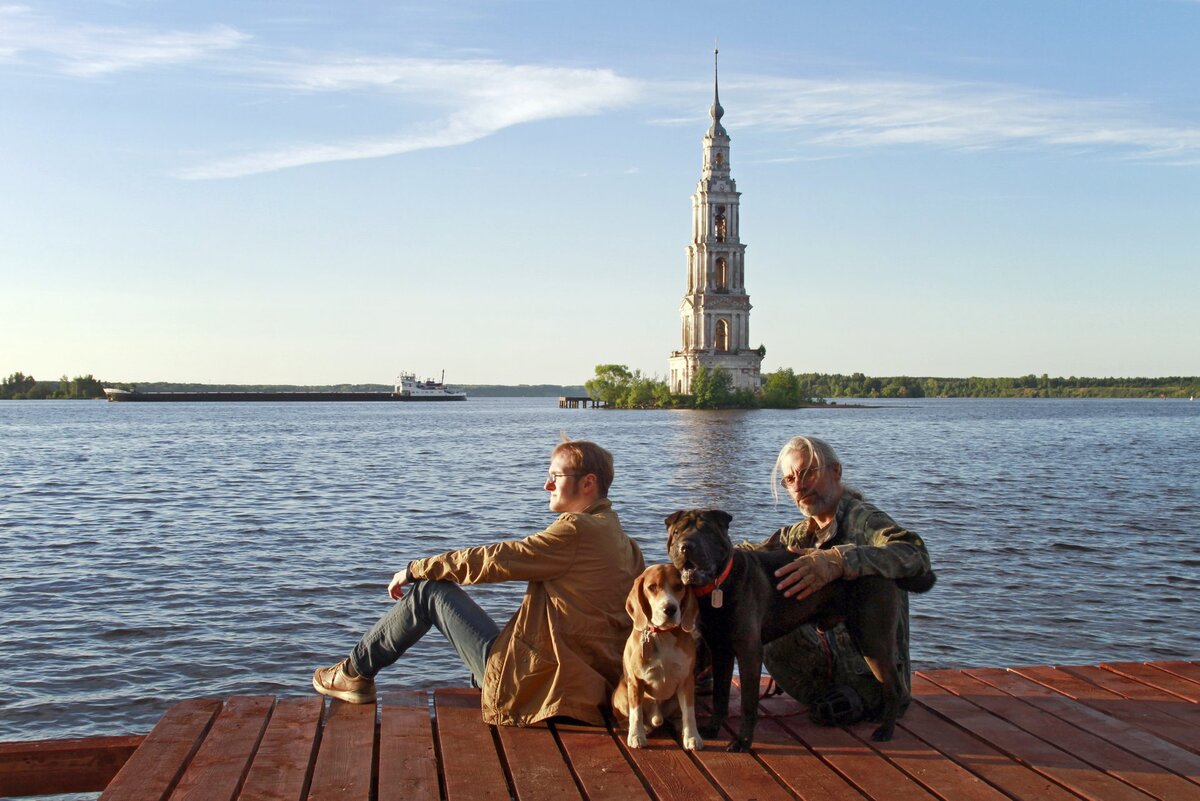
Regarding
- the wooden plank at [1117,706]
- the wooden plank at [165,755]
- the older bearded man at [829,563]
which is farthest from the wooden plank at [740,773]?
the wooden plank at [165,755]

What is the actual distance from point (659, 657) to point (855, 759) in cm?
106

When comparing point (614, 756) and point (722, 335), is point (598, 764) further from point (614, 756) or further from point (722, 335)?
point (722, 335)

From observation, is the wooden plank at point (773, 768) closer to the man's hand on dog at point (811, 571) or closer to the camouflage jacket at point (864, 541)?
the man's hand on dog at point (811, 571)

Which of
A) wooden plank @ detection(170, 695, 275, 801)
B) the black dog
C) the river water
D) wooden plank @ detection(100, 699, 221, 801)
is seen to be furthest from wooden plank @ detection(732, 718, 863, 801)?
the river water

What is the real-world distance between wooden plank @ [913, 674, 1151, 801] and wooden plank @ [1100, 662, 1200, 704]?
1.25 metres

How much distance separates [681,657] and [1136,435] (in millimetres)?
74298

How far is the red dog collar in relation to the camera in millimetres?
4883

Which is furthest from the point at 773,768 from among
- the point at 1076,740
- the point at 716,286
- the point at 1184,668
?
the point at 716,286

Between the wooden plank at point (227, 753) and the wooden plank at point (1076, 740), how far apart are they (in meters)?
3.78

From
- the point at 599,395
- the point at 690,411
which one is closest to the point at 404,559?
the point at 690,411

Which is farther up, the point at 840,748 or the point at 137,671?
the point at 840,748

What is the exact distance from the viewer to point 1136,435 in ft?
234

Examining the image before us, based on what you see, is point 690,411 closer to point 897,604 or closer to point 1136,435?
point 1136,435

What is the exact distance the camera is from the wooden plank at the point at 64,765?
547 cm
